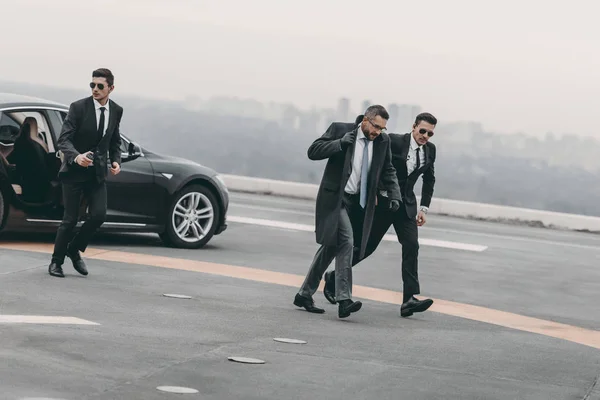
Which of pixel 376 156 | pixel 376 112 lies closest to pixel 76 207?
pixel 376 156

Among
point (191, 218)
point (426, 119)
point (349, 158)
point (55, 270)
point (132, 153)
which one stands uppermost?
point (426, 119)

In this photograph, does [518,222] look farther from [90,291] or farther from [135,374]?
[135,374]

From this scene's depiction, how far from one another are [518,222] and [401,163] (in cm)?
1206

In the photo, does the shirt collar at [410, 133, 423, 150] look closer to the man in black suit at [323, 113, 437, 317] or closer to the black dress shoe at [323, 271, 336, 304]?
the man in black suit at [323, 113, 437, 317]

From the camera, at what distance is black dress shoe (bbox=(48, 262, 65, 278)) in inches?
430

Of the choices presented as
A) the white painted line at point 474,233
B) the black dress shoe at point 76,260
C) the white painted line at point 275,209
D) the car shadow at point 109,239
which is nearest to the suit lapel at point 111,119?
the black dress shoe at point 76,260

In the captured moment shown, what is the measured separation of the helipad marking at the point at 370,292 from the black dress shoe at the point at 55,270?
1.47m

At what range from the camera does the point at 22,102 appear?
12.7 meters

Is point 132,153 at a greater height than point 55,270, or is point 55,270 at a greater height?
point 132,153

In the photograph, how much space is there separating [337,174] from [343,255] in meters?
0.63

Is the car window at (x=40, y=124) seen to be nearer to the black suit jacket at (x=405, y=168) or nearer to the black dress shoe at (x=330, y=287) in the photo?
the black dress shoe at (x=330, y=287)

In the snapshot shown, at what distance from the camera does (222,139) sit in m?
45.1

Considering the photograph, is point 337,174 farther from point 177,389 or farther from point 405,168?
point 177,389

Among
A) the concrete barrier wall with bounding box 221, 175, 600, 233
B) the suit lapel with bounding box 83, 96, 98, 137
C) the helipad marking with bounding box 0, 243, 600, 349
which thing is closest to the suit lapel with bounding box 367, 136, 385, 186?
the helipad marking with bounding box 0, 243, 600, 349
